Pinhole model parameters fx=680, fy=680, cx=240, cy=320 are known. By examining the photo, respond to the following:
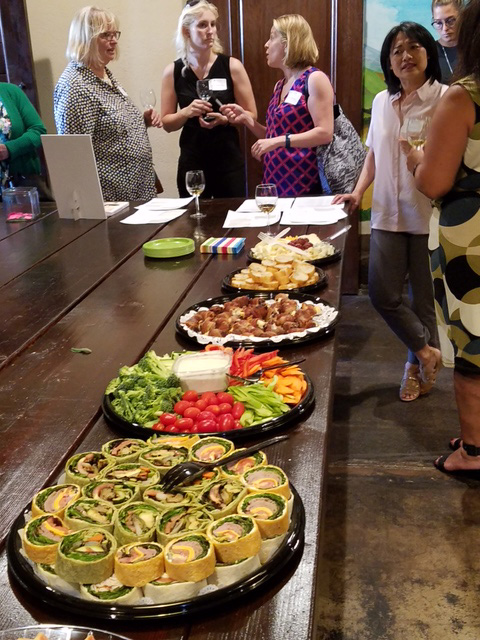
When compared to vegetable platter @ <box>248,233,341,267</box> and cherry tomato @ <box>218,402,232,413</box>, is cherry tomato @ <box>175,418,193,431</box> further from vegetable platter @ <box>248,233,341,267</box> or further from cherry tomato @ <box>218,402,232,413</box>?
vegetable platter @ <box>248,233,341,267</box>

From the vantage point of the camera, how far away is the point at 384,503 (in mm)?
2441

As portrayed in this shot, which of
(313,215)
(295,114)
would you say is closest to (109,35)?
(295,114)

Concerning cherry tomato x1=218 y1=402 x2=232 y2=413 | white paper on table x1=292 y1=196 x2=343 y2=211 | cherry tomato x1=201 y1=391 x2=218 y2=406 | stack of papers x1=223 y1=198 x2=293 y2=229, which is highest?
Result: cherry tomato x1=201 y1=391 x2=218 y2=406

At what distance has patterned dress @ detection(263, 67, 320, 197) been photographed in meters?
3.31

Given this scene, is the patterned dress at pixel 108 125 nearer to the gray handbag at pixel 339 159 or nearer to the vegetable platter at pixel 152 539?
the gray handbag at pixel 339 159

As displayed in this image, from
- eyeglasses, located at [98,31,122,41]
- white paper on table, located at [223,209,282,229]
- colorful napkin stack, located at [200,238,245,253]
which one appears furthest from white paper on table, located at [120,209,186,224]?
eyeglasses, located at [98,31,122,41]

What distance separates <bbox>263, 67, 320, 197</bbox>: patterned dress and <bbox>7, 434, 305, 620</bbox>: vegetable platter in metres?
2.59

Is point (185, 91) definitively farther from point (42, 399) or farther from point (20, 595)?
point (20, 595)

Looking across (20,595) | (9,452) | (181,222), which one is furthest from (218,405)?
(181,222)

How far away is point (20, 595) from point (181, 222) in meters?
2.33

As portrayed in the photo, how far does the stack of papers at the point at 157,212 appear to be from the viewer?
10.1 ft

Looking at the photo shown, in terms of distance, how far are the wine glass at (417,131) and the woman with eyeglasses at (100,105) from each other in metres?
1.69

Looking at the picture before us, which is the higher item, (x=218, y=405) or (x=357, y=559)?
(x=218, y=405)

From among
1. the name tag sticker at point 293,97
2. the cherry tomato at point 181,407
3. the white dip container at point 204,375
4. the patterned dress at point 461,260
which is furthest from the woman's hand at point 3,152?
the cherry tomato at point 181,407
